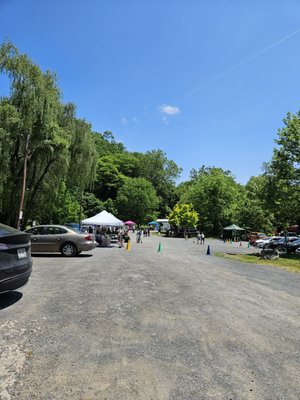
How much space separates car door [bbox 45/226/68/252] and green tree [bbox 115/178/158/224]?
224 ft

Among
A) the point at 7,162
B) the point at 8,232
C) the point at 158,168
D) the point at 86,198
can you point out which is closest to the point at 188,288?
the point at 8,232

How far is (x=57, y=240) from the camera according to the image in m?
16.4

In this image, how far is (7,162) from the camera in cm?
2152

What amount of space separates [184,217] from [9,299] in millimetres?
55582

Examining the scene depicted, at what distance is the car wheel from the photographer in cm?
→ 1641

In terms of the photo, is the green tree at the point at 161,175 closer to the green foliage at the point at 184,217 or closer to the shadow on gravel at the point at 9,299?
the green foliage at the point at 184,217

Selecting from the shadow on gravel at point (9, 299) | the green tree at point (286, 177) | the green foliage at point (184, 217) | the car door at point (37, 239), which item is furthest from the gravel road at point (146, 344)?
the green foliage at point (184, 217)

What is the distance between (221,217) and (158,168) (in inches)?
1987

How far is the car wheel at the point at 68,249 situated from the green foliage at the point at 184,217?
4577 cm

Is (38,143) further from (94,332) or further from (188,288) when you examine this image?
(94,332)

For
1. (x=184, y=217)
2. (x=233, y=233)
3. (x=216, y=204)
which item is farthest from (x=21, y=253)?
(x=216, y=204)

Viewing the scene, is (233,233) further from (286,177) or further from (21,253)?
(21,253)

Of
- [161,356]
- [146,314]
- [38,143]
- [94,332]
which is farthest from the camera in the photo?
[38,143]

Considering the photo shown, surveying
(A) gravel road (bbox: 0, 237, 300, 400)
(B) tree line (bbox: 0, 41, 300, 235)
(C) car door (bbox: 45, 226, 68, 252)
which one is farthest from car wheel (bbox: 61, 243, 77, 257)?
(A) gravel road (bbox: 0, 237, 300, 400)
